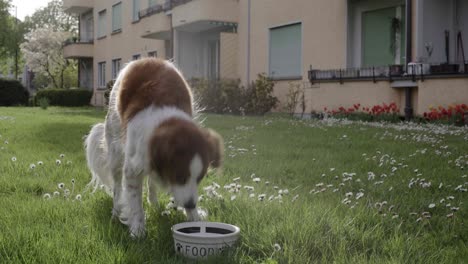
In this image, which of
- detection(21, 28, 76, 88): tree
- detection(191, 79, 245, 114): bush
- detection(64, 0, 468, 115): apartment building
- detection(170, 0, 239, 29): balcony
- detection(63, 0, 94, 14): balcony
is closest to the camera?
detection(64, 0, 468, 115): apartment building

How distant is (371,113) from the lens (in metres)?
13.6

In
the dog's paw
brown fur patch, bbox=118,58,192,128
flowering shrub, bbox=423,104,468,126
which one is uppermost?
brown fur patch, bbox=118,58,192,128

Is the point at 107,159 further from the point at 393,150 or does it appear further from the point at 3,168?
the point at 393,150

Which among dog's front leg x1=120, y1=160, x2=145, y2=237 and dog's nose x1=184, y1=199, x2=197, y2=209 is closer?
dog's nose x1=184, y1=199, x2=197, y2=209

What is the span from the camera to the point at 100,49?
3466cm

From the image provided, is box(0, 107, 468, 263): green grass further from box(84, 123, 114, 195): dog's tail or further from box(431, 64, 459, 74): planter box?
box(431, 64, 459, 74): planter box

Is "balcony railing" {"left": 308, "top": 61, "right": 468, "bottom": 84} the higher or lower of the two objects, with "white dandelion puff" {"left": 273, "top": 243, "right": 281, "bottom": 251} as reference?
higher

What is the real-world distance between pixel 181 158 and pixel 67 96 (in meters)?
31.7

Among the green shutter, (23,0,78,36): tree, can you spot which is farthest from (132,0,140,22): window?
(23,0,78,36): tree

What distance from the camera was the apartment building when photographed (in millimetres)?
13359

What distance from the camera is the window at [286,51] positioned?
59.2ft

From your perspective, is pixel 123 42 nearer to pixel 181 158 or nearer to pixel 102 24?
pixel 102 24

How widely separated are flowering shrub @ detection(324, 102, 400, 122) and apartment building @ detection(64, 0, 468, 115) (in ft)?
0.91

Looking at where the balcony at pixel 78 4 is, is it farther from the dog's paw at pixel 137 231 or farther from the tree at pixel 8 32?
the dog's paw at pixel 137 231
